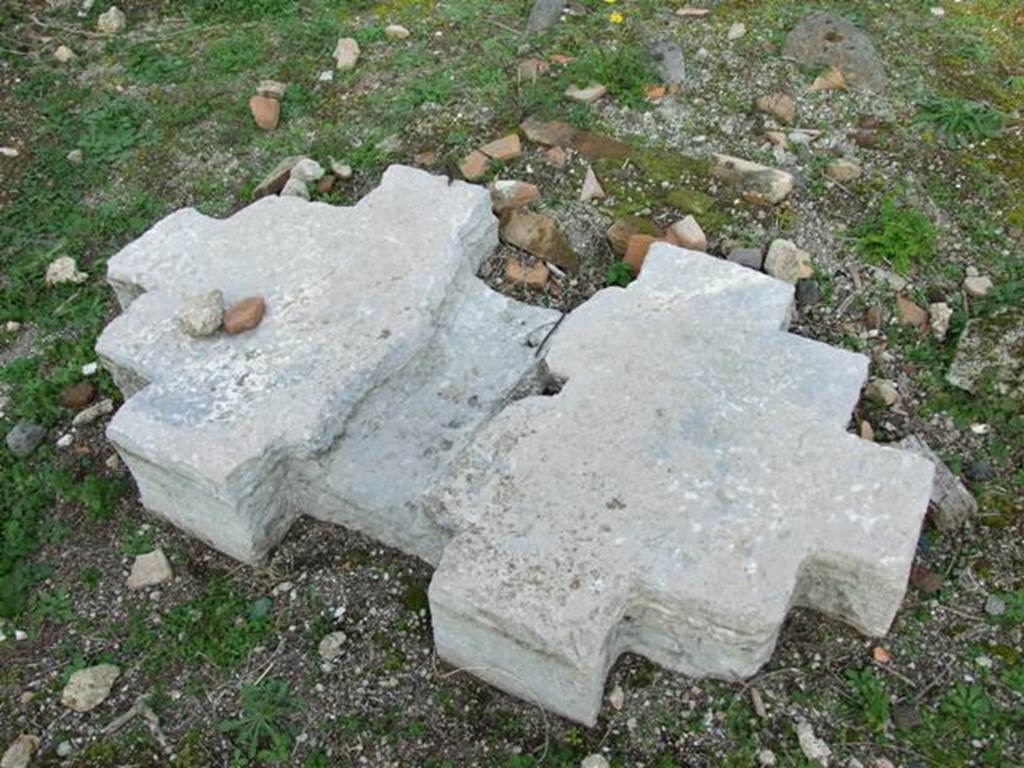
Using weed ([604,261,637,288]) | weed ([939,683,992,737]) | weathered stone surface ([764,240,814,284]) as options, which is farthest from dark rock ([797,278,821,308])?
weed ([939,683,992,737])

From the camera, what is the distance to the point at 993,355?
3990 millimetres

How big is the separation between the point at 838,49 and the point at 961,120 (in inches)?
30.7

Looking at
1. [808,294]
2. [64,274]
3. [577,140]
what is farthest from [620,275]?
[64,274]

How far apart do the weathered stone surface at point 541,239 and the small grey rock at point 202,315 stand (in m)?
1.37

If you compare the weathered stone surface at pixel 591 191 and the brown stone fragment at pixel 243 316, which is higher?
the brown stone fragment at pixel 243 316

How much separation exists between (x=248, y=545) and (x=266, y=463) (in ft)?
1.09

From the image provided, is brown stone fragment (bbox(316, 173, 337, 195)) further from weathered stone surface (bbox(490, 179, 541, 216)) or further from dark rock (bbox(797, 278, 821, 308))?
dark rock (bbox(797, 278, 821, 308))

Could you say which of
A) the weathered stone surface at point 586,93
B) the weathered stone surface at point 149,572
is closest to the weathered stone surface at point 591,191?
the weathered stone surface at point 586,93

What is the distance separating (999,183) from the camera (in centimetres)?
477

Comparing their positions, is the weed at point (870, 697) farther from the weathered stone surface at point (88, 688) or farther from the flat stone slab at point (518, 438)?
the weathered stone surface at point (88, 688)

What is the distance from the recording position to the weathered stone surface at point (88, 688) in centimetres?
331

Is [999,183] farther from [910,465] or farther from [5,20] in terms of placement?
[5,20]

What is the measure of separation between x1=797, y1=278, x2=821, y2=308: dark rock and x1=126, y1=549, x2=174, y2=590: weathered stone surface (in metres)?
2.73

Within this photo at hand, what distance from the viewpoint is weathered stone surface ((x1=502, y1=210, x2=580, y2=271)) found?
4.50 metres
